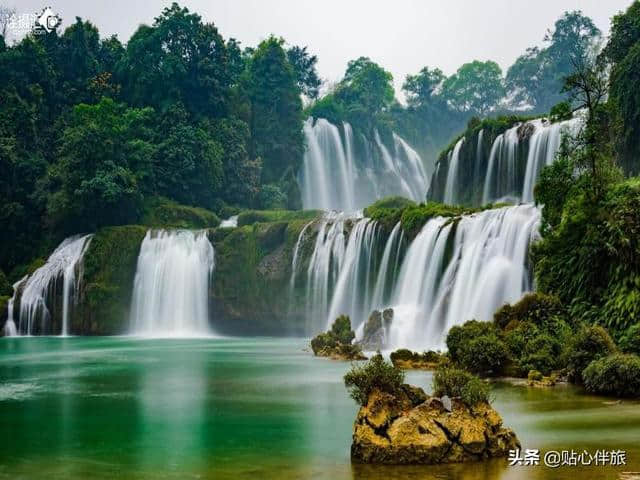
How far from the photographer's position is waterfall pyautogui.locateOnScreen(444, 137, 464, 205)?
45062mm

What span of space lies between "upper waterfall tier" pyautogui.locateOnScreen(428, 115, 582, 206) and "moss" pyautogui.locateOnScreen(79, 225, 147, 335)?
58.8 feet

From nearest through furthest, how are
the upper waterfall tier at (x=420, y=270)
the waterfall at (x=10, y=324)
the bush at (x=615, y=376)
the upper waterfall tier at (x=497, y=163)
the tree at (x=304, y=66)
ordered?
the bush at (x=615, y=376)
the upper waterfall tier at (x=420, y=270)
the upper waterfall tier at (x=497, y=163)
the waterfall at (x=10, y=324)
the tree at (x=304, y=66)

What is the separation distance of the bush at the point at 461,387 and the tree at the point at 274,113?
52.8 meters

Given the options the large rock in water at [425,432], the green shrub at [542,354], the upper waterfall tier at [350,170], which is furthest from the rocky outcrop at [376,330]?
the upper waterfall tier at [350,170]

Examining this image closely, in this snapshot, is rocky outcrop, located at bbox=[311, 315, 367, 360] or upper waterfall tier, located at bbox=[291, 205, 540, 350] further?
upper waterfall tier, located at bbox=[291, 205, 540, 350]

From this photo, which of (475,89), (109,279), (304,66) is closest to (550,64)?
(475,89)

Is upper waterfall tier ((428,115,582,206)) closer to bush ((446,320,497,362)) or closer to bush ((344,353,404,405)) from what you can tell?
bush ((446,320,497,362))

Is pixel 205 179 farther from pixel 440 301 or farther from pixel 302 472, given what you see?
pixel 302 472

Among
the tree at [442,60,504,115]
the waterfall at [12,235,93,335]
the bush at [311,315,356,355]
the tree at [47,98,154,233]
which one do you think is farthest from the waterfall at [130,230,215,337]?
the tree at [442,60,504,115]

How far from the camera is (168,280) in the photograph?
4472cm

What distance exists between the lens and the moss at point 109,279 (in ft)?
144

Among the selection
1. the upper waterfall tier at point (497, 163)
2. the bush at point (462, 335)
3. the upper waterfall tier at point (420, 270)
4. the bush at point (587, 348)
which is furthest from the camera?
the upper waterfall tier at point (497, 163)

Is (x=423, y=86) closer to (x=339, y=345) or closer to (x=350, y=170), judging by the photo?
(x=350, y=170)

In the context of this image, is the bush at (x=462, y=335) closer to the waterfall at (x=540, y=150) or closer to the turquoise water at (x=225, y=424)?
the turquoise water at (x=225, y=424)
